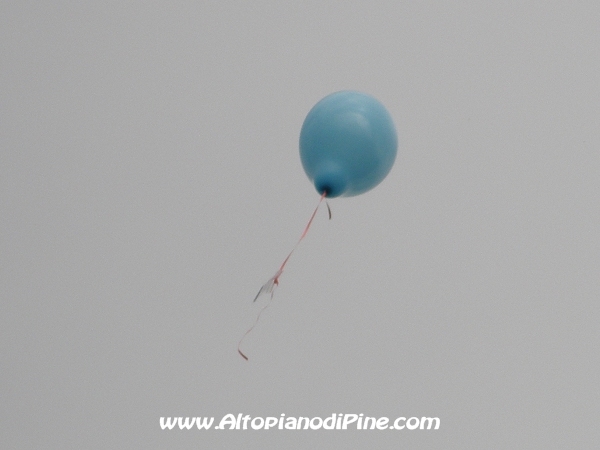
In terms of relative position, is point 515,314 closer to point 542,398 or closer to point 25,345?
point 542,398

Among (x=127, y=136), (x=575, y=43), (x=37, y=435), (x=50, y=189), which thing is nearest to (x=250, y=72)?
(x=127, y=136)

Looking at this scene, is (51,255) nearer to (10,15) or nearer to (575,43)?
(10,15)

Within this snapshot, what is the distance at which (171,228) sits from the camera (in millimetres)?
1495

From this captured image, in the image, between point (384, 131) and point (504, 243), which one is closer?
point (384, 131)

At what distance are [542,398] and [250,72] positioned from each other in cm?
114

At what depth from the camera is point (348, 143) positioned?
1022 millimetres

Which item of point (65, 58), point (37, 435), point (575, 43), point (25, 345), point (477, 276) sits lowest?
point (37, 435)

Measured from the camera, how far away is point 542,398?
59.5 inches

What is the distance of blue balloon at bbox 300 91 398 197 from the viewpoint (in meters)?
1.03

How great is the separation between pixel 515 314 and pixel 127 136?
1111 millimetres

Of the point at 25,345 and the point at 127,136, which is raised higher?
the point at 127,136

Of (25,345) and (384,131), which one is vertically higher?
(384,131)

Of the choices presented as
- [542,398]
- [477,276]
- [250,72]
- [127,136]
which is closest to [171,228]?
[127,136]

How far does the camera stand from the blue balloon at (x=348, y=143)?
1025 millimetres
